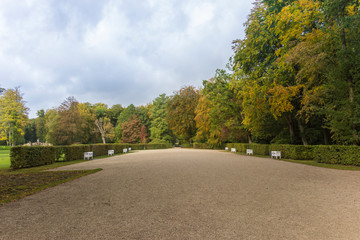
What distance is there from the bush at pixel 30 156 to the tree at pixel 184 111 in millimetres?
31662

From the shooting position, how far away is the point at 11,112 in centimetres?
3641

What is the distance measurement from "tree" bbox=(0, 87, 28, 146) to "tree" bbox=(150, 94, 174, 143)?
2840 cm

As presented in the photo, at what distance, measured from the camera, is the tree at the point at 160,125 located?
52.2 metres

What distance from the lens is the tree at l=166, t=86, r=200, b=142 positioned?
145ft

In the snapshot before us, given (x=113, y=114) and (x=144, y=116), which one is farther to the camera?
(x=113, y=114)

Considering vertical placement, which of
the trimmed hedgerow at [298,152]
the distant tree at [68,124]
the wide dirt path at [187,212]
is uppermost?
the distant tree at [68,124]

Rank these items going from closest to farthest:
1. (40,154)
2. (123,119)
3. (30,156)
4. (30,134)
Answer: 1. (30,156)
2. (40,154)
3. (123,119)
4. (30,134)

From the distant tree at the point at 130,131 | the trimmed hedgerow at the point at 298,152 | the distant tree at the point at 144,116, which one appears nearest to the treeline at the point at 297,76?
the trimmed hedgerow at the point at 298,152

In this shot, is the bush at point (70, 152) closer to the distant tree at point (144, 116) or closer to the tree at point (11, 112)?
the tree at point (11, 112)

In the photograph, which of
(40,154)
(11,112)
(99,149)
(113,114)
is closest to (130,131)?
(113,114)

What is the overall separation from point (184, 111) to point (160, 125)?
35.7 feet

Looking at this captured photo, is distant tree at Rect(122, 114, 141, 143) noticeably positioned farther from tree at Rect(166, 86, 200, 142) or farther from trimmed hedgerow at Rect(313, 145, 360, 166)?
trimmed hedgerow at Rect(313, 145, 360, 166)

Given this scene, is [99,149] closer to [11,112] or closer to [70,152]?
[70,152]

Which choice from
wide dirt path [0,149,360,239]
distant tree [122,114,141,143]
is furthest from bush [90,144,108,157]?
distant tree [122,114,141,143]
